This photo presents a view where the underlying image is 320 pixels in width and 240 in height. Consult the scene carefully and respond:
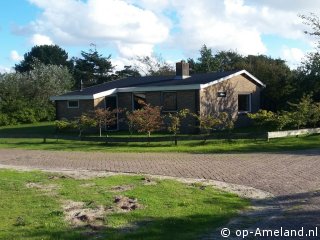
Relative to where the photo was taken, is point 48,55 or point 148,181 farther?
point 48,55

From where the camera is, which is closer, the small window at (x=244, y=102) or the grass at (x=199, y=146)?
the grass at (x=199, y=146)

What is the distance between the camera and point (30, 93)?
49.6m

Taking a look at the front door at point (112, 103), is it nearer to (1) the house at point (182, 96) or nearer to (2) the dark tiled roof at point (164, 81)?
(1) the house at point (182, 96)

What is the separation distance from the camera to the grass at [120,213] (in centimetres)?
712

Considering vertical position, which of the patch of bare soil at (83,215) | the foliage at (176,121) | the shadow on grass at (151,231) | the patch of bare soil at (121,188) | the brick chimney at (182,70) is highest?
the brick chimney at (182,70)

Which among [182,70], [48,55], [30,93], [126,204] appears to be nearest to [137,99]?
[182,70]

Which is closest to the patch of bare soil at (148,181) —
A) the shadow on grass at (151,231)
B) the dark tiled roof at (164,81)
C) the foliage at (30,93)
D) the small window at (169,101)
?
the shadow on grass at (151,231)

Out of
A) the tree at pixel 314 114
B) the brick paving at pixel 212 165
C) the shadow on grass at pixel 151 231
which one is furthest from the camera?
the tree at pixel 314 114

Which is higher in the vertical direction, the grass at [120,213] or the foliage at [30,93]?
the foliage at [30,93]

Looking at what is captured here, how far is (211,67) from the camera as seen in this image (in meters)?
58.4

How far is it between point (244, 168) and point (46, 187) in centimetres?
604

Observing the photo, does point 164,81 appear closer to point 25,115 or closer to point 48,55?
point 25,115

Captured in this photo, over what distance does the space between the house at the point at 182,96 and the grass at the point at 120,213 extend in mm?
17679

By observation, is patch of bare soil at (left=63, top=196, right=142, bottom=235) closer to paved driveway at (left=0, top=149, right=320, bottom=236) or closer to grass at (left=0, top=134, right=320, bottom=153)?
paved driveway at (left=0, top=149, right=320, bottom=236)
